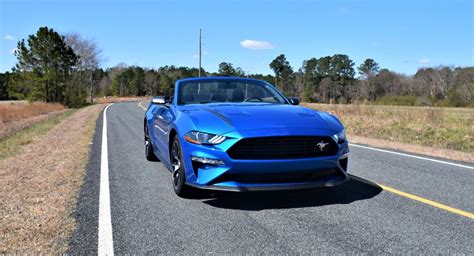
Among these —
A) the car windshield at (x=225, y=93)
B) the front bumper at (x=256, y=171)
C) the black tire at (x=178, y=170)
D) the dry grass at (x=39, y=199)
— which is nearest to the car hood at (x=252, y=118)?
the front bumper at (x=256, y=171)

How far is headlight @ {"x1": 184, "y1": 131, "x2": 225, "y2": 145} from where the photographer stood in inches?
156

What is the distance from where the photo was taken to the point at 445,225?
12.2 feet

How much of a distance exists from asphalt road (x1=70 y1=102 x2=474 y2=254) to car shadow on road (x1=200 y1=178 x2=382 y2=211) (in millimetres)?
12

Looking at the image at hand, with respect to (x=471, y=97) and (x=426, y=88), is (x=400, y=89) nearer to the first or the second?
(x=426, y=88)

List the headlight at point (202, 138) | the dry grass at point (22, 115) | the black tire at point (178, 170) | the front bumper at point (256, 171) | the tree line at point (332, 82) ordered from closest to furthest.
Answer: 1. the front bumper at point (256, 171)
2. the headlight at point (202, 138)
3. the black tire at point (178, 170)
4. the dry grass at point (22, 115)
5. the tree line at point (332, 82)

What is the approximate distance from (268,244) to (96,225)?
1752 mm

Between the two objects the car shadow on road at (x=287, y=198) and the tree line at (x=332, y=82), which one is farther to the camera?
Result: the tree line at (x=332, y=82)

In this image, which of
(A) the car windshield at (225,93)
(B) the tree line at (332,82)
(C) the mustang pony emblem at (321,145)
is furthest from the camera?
(B) the tree line at (332,82)

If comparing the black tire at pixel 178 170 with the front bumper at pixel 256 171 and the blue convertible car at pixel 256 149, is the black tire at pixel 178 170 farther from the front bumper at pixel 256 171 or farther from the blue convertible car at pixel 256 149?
the front bumper at pixel 256 171

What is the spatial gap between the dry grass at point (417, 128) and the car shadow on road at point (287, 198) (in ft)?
21.9

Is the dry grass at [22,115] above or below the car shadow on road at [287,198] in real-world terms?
below

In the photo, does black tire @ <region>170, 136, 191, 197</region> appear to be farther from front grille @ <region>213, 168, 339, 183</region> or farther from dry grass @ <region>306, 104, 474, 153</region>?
dry grass @ <region>306, 104, 474, 153</region>

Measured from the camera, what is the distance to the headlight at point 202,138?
13.0 ft

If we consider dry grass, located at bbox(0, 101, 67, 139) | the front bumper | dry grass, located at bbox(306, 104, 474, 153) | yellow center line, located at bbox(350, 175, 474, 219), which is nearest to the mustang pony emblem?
the front bumper
